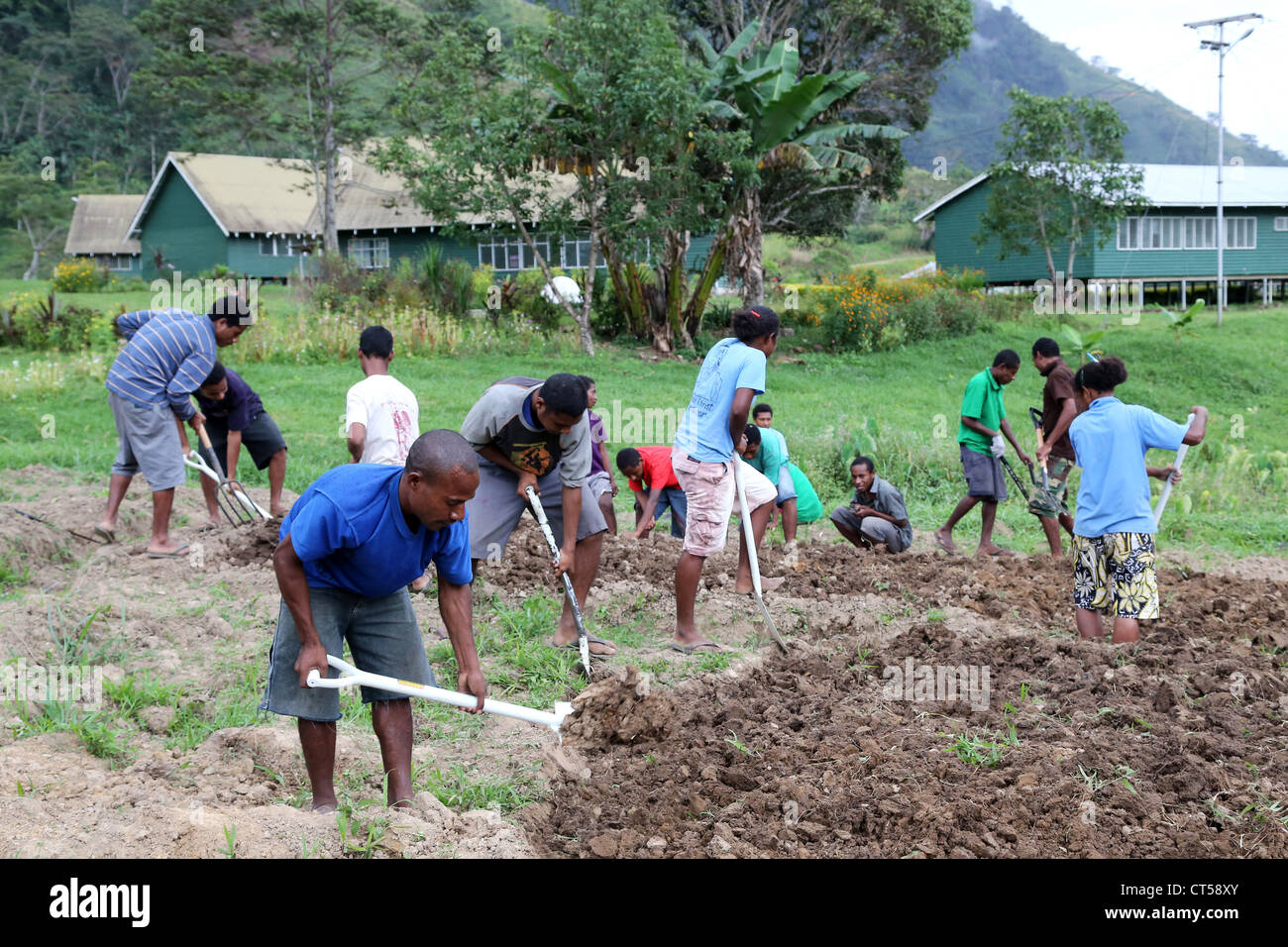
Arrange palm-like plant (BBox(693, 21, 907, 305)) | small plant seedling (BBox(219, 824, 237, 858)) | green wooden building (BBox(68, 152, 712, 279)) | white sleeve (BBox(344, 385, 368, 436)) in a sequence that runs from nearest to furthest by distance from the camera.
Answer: small plant seedling (BBox(219, 824, 237, 858))
white sleeve (BBox(344, 385, 368, 436))
palm-like plant (BBox(693, 21, 907, 305))
green wooden building (BBox(68, 152, 712, 279))

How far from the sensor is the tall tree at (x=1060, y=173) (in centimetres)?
2672

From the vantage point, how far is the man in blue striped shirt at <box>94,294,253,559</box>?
740 centimetres

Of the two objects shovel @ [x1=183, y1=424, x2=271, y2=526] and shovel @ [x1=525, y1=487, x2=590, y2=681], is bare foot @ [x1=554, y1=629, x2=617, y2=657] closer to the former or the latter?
shovel @ [x1=525, y1=487, x2=590, y2=681]

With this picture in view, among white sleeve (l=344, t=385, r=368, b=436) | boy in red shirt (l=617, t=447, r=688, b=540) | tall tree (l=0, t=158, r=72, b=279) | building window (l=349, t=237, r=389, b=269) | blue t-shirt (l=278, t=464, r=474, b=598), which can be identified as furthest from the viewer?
tall tree (l=0, t=158, r=72, b=279)

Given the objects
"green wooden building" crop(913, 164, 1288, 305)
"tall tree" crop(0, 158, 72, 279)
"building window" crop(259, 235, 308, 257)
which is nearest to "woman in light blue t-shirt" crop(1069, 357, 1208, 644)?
"green wooden building" crop(913, 164, 1288, 305)

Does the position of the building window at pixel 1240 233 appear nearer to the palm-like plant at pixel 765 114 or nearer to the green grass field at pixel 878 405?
the green grass field at pixel 878 405

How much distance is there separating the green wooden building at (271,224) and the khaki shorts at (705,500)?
2722 centimetres

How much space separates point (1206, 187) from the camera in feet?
110

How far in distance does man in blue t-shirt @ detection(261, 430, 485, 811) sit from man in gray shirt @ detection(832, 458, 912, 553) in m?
5.11

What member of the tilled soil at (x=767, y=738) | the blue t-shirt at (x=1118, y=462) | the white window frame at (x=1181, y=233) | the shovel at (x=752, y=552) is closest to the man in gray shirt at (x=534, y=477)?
the tilled soil at (x=767, y=738)

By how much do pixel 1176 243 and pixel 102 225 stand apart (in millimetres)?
36507

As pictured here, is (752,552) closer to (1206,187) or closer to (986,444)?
(986,444)

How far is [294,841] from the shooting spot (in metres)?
3.32

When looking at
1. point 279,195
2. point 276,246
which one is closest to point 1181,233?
point 279,195
